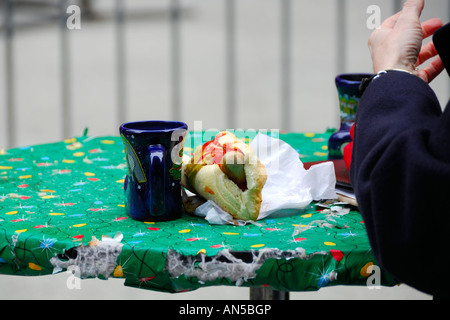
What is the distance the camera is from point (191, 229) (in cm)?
74

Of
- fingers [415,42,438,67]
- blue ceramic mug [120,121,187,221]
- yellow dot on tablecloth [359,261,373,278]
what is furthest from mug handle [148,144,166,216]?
fingers [415,42,438,67]

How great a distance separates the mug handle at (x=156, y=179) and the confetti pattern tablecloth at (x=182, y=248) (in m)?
0.02

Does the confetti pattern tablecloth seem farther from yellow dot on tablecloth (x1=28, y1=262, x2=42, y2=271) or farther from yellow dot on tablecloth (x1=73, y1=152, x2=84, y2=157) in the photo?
yellow dot on tablecloth (x1=73, y1=152, x2=84, y2=157)

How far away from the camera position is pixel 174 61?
2768mm

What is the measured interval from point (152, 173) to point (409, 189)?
1.14 feet

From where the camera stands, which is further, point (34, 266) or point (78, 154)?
point (78, 154)

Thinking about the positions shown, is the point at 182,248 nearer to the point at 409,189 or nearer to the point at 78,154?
the point at 409,189

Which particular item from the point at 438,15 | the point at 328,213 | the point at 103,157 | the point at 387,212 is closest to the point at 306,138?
the point at 103,157

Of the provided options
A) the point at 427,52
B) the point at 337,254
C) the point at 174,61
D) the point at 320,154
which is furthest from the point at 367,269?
the point at 174,61

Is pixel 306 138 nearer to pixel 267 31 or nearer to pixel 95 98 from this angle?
pixel 267 31

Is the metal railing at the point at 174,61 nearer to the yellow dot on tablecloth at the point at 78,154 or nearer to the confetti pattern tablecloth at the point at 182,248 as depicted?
the yellow dot on tablecloth at the point at 78,154

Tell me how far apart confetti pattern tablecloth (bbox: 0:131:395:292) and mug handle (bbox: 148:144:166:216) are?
23mm

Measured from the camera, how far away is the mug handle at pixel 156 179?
77 centimetres

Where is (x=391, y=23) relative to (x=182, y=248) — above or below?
above
